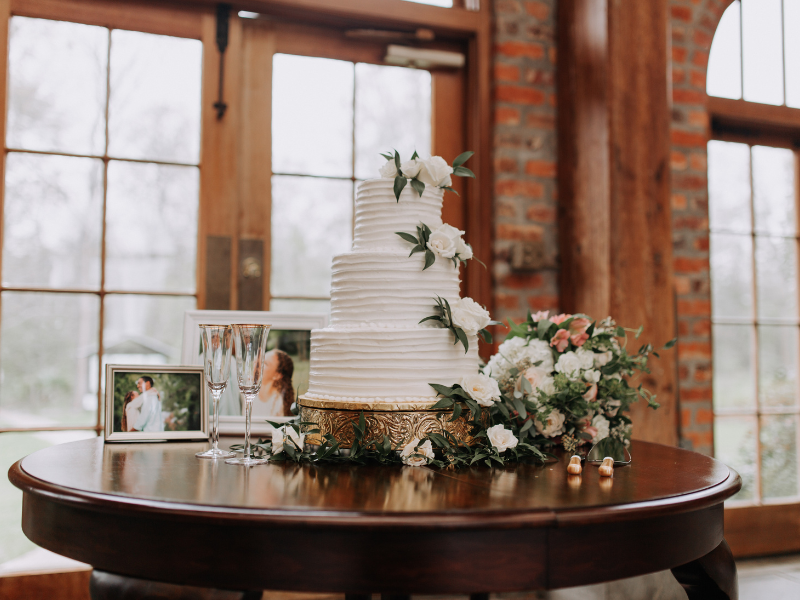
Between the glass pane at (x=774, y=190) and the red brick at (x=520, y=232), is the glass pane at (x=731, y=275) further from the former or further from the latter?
the red brick at (x=520, y=232)

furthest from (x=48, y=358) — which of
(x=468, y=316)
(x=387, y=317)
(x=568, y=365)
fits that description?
(x=568, y=365)

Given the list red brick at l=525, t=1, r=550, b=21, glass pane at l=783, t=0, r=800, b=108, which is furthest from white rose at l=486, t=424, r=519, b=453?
glass pane at l=783, t=0, r=800, b=108

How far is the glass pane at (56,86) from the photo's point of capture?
2.02 m

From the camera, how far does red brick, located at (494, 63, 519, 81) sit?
2348 millimetres

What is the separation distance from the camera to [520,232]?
2.33 metres

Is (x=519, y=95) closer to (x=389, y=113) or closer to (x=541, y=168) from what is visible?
(x=541, y=168)

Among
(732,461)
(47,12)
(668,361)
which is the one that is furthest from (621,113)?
(47,12)

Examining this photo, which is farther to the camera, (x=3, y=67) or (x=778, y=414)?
(x=778, y=414)

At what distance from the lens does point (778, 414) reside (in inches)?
111

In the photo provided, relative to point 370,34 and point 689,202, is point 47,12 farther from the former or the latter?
point 689,202

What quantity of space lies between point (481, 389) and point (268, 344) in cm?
71

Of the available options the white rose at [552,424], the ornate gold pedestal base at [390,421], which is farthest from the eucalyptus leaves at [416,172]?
the white rose at [552,424]

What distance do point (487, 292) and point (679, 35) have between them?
1.33m

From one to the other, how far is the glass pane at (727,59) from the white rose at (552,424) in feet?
6.63
